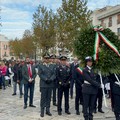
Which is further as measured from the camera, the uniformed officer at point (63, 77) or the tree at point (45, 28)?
the tree at point (45, 28)

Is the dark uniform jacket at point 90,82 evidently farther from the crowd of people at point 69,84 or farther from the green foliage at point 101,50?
the green foliage at point 101,50

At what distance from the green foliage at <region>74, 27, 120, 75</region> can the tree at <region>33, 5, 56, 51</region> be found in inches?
1063

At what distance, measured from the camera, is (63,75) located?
361 inches

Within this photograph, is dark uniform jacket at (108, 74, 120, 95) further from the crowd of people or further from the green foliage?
the green foliage

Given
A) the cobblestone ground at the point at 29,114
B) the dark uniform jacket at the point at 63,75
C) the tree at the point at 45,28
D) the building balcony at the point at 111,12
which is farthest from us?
the building balcony at the point at 111,12

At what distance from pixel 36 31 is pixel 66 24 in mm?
14776

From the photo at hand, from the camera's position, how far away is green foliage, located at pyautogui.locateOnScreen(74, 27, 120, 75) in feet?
25.9

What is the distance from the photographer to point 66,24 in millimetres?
22844

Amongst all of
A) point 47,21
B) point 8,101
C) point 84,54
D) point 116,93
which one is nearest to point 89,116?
point 116,93

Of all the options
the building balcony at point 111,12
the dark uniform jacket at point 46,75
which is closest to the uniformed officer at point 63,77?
the dark uniform jacket at point 46,75

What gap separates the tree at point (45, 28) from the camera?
118ft

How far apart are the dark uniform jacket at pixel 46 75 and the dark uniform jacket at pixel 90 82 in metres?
1.64

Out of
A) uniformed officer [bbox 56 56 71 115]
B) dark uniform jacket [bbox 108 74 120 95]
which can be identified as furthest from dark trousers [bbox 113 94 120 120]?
uniformed officer [bbox 56 56 71 115]

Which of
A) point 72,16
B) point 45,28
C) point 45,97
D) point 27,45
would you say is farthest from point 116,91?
point 27,45
